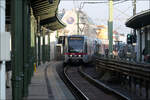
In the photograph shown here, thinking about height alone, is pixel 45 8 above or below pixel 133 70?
above

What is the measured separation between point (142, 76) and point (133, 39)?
14.5 m

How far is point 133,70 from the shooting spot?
1320cm

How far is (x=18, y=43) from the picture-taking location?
9.75m

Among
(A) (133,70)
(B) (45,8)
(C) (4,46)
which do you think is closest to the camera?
(C) (4,46)

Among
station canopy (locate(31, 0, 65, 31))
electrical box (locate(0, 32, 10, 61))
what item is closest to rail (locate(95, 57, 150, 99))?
station canopy (locate(31, 0, 65, 31))

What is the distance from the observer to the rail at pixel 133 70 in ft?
38.3

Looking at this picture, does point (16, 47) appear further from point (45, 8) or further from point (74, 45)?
point (74, 45)

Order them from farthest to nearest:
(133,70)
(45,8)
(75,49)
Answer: (75,49)
(45,8)
(133,70)

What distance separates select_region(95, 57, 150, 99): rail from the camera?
11.7 m

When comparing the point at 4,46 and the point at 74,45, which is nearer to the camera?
the point at 4,46

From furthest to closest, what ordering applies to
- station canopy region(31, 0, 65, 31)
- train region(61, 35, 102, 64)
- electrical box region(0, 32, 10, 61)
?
train region(61, 35, 102, 64)
station canopy region(31, 0, 65, 31)
electrical box region(0, 32, 10, 61)

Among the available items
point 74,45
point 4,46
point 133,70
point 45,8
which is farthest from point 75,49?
point 4,46

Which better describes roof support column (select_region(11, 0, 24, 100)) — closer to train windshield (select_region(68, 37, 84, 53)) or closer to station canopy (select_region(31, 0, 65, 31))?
station canopy (select_region(31, 0, 65, 31))

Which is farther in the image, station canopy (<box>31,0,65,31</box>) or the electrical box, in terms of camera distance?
station canopy (<box>31,0,65,31</box>)
